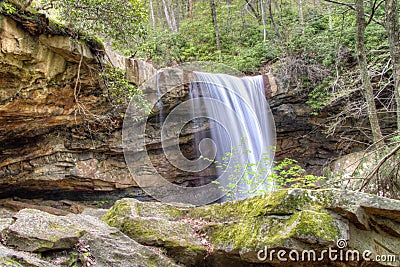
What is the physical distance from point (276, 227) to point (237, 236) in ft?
1.51

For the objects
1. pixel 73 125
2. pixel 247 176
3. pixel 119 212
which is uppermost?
pixel 73 125

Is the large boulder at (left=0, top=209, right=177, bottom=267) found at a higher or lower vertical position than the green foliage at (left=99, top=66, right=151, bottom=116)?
lower

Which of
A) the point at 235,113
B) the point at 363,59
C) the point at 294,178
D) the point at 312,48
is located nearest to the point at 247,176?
the point at 235,113

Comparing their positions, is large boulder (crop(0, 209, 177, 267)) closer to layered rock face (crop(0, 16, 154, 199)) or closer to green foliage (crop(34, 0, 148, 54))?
layered rock face (crop(0, 16, 154, 199))

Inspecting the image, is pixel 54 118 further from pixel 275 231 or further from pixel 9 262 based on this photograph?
pixel 275 231

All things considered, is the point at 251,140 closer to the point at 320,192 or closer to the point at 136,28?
the point at 136,28

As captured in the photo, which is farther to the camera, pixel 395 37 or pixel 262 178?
pixel 262 178

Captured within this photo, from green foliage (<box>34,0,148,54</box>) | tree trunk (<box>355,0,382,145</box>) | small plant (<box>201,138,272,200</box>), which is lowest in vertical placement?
small plant (<box>201,138,272,200</box>)
